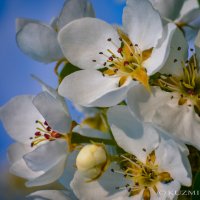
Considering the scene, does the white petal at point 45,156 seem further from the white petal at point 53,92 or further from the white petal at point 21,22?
the white petal at point 21,22

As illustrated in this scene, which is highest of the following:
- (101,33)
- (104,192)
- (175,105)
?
(101,33)

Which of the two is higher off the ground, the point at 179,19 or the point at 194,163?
the point at 179,19

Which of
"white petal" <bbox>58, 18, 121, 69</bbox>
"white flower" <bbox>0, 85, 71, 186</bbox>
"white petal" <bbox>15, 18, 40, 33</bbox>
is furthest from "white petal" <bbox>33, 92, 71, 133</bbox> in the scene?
"white petal" <bbox>15, 18, 40, 33</bbox>

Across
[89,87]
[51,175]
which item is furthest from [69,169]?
[89,87]

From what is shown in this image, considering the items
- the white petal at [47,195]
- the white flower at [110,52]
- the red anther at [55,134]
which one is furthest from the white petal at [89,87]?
the white petal at [47,195]

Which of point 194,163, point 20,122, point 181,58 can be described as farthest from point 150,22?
point 20,122

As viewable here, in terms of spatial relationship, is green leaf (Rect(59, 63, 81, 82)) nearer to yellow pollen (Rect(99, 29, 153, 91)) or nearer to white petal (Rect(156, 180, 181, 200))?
yellow pollen (Rect(99, 29, 153, 91))

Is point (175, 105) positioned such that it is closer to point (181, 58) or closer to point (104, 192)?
point (181, 58)
